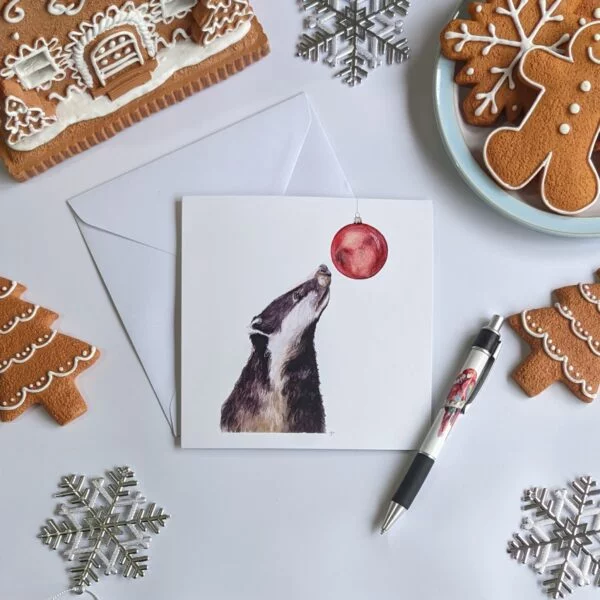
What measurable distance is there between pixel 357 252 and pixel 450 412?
19 centimetres

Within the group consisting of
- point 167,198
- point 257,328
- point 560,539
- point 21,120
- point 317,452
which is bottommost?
point 560,539

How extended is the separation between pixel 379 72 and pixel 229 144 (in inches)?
7.0

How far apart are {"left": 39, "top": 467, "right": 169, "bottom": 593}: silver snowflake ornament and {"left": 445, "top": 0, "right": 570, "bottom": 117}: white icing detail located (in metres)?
0.53

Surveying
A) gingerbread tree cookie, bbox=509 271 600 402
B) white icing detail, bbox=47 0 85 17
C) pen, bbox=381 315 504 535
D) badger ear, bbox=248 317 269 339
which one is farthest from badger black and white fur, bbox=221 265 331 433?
white icing detail, bbox=47 0 85 17

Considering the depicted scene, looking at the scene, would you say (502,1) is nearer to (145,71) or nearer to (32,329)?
(145,71)

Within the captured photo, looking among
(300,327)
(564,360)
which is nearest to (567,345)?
(564,360)

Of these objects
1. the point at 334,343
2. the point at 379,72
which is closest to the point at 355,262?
the point at 334,343

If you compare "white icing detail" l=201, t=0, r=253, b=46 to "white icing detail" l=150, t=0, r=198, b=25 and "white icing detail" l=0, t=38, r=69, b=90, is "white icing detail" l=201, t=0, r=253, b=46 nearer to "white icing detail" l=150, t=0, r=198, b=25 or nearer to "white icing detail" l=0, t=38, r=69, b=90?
"white icing detail" l=150, t=0, r=198, b=25

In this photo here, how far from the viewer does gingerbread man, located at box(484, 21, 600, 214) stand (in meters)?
0.66

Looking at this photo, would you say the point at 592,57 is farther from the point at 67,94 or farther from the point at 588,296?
the point at 67,94

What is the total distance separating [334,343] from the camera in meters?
0.71

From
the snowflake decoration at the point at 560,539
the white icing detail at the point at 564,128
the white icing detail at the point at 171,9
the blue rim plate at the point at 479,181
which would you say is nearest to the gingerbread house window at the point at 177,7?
the white icing detail at the point at 171,9

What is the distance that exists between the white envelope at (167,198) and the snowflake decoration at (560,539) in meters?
0.38

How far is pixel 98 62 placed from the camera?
0.64 meters
